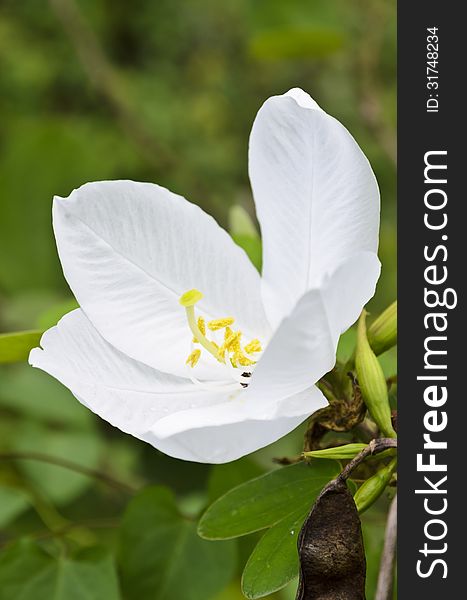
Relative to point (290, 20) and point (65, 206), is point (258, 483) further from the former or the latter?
point (290, 20)

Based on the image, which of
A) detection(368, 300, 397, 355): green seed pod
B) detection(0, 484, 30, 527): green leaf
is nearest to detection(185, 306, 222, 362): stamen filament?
detection(368, 300, 397, 355): green seed pod

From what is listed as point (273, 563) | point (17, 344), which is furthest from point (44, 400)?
point (273, 563)

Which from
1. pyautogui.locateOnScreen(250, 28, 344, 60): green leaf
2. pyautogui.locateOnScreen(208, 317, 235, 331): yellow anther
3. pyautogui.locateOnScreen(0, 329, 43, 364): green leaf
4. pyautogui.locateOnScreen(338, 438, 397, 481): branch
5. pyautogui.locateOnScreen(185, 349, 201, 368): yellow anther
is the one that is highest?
pyautogui.locateOnScreen(250, 28, 344, 60): green leaf

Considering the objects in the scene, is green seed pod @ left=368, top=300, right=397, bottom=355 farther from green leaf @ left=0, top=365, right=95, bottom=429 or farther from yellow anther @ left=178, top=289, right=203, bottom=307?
green leaf @ left=0, top=365, right=95, bottom=429

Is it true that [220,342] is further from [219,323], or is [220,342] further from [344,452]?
[344,452]

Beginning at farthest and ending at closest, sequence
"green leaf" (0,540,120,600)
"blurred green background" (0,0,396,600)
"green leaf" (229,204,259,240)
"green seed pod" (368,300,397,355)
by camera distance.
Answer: "blurred green background" (0,0,396,600)
"green leaf" (229,204,259,240)
"green leaf" (0,540,120,600)
"green seed pod" (368,300,397,355)

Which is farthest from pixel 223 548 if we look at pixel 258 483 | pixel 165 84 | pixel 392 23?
pixel 165 84
